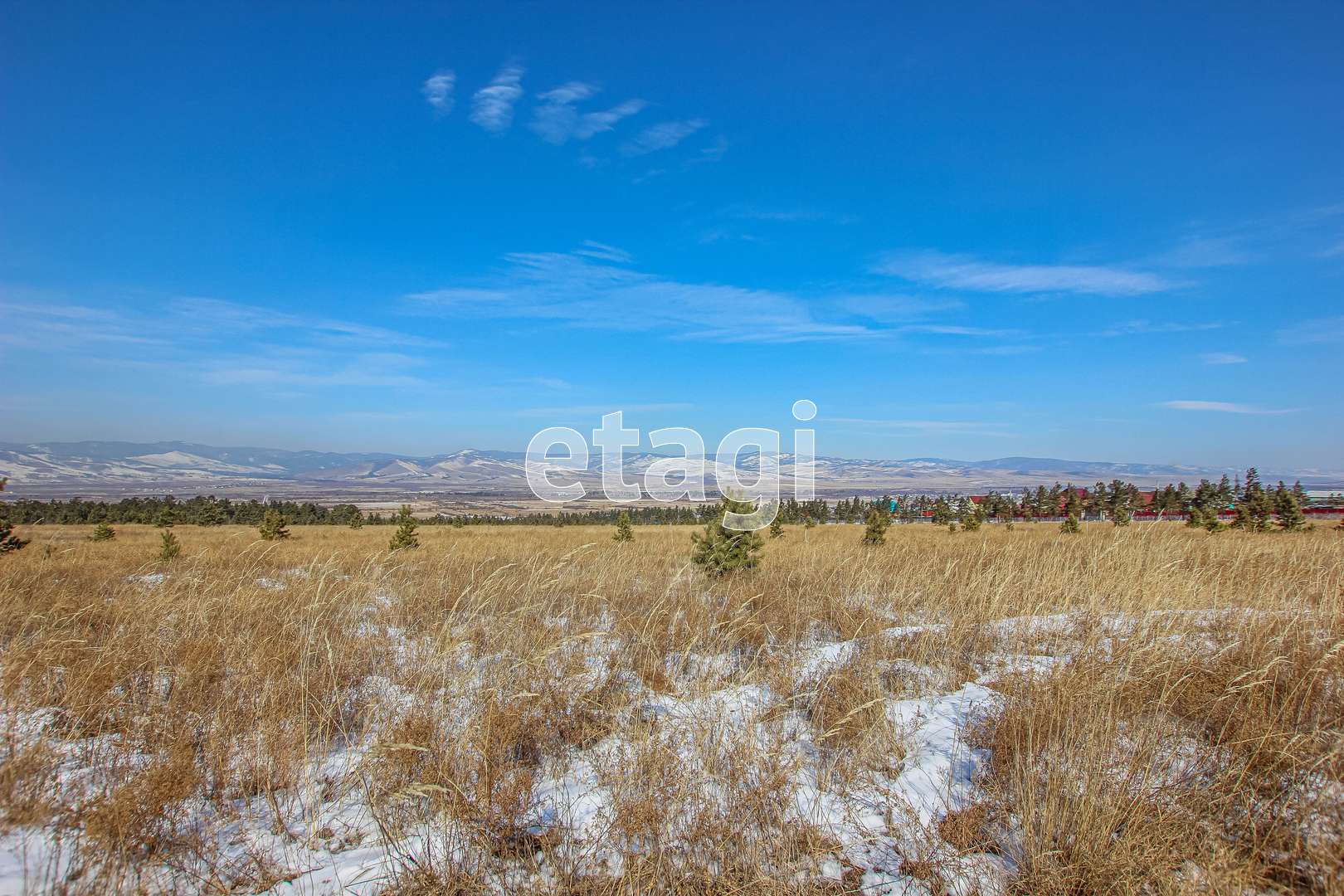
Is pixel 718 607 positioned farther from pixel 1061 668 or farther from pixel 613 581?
pixel 1061 668

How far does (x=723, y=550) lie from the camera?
837 centimetres

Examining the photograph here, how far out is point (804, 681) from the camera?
383 cm

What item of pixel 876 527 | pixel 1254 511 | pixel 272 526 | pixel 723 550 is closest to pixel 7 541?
pixel 272 526

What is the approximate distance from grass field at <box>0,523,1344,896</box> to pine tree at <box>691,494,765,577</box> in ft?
10.1

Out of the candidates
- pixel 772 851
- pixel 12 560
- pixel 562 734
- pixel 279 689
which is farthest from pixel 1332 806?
pixel 12 560

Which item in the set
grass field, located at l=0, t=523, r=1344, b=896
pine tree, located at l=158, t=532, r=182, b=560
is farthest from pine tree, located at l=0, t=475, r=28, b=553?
grass field, located at l=0, t=523, r=1344, b=896

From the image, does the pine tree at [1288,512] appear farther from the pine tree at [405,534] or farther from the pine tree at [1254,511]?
the pine tree at [405,534]

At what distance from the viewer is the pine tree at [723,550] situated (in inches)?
324

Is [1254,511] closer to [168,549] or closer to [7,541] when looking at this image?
[168,549]

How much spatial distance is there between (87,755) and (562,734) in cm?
242

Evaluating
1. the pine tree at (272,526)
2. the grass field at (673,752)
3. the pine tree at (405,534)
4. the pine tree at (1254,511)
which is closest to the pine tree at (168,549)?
the pine tree at (405,534)

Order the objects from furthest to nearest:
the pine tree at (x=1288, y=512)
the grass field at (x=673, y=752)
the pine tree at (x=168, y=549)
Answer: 1. the pine tree at (x=1288, y=512)
2. the pine tree at (x=168, y=549)
3. the grass field at (x=673, y=752)

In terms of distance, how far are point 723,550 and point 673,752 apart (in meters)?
5.71

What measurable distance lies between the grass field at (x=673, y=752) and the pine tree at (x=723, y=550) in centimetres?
308
